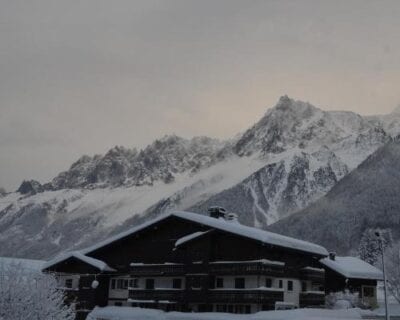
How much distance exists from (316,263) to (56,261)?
24532 millimetres

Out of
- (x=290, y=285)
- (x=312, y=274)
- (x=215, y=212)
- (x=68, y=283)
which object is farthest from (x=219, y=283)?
(x=68, y=283)

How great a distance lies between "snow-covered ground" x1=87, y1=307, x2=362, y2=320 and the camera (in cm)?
4688

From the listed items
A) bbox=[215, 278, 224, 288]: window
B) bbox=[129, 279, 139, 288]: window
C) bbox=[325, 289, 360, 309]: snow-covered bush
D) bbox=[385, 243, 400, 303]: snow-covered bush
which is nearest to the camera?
bbox=[215, 278, 224, 288]: window

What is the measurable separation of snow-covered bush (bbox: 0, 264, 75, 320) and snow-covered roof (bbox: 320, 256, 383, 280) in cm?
4295

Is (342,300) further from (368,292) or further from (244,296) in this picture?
(244,296)

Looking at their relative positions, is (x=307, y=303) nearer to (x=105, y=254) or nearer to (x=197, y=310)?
(x=197, y=310)

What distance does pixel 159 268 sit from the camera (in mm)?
57156

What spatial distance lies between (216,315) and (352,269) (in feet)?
81.5

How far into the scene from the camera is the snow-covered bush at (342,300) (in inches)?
2466

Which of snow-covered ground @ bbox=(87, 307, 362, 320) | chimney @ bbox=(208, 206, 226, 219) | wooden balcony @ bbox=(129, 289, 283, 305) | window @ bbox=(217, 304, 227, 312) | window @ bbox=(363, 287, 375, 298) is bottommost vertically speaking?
snow-covered ground @ bbox=(87, 307, 362, 320)

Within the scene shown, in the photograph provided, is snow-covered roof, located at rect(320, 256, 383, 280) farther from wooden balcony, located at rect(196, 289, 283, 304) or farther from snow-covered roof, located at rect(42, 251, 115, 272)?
snow-covered roof, located at rect(42, 251, 115, 272)

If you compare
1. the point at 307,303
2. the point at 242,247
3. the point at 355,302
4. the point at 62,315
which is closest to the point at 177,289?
the point at 242,247

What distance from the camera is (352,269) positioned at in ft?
231

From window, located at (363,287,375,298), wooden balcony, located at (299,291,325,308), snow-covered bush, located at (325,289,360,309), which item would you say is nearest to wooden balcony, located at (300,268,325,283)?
wooden balcony, located at (299,291,325,308)
